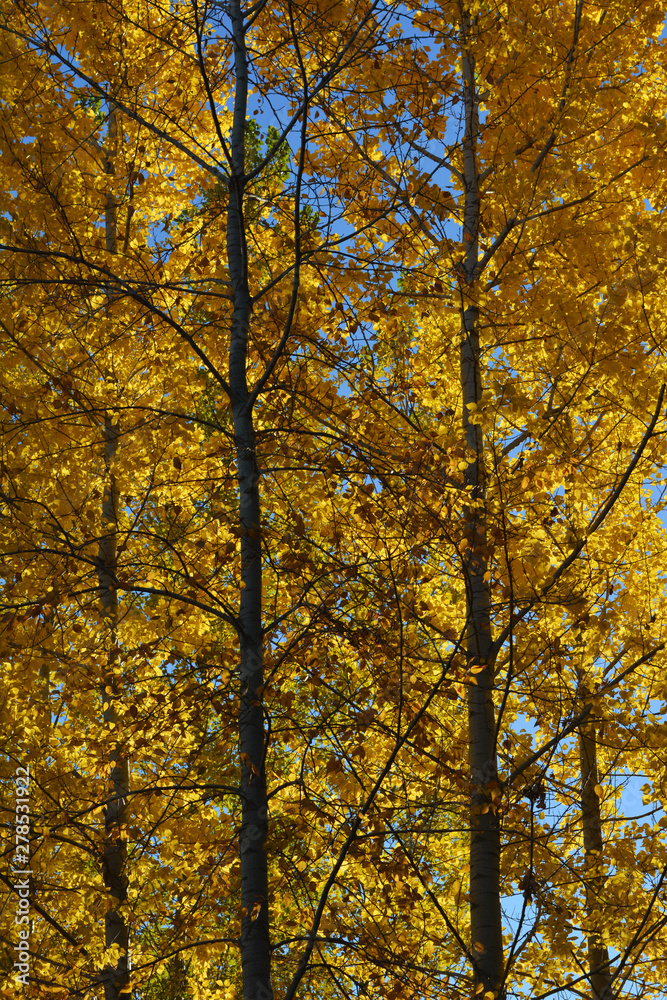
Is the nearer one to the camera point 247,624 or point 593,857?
point 247,624

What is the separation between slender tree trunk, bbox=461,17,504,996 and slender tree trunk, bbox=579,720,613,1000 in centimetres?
50

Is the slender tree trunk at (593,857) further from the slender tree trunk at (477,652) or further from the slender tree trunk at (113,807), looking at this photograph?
Result: the slender tree trunk at (113,807)

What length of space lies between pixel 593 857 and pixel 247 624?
314 cm

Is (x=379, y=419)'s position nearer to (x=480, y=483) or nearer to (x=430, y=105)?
(x=480, y=483)

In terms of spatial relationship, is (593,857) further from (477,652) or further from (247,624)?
(247,624)

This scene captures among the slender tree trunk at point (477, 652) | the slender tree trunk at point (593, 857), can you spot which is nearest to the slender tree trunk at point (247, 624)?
the slender tree trunk at point (477, 652)

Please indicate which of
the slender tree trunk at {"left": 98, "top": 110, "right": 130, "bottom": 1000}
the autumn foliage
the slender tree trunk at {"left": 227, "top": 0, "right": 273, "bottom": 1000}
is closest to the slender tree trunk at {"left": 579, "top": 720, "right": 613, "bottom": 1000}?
the autumn foliage

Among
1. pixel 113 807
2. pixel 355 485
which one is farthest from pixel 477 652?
pixel 113 807

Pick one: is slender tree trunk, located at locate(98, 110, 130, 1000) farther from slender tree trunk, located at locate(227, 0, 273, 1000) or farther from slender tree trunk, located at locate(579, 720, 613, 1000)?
slender tree trunk, located at locate(579, 720, 613, 1000)

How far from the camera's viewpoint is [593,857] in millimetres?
5062

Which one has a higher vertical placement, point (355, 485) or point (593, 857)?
point (355, 485)

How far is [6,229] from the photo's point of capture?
14.8ft

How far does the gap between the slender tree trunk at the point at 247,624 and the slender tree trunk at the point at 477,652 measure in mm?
1006

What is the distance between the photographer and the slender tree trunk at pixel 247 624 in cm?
312
